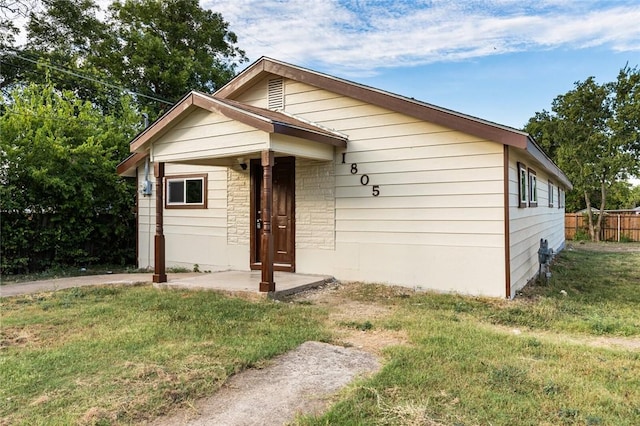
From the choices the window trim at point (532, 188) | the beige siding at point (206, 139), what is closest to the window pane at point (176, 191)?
the beige siding at point (206, 139)

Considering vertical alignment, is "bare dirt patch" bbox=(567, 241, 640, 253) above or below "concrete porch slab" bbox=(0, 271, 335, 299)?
below

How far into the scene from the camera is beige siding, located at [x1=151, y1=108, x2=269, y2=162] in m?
6.09

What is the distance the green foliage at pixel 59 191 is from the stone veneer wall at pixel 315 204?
5.30 m

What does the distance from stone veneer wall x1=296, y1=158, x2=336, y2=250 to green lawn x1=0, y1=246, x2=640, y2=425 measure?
1.52 m

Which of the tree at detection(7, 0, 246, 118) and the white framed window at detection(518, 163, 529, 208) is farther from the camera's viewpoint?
the tree at detection(7, 0, 246, 118)

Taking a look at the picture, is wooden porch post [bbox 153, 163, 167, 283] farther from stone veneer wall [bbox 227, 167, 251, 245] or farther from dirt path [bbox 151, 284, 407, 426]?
dirt path [bbox 151, 284, 407, 426]

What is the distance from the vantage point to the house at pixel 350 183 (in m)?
6.03

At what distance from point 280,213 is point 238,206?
3.28 ft

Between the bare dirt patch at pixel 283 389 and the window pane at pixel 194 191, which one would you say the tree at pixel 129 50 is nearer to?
the window pane at pixel 194 191

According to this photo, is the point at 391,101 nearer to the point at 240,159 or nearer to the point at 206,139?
the point at 206,139

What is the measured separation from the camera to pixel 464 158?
6215mm

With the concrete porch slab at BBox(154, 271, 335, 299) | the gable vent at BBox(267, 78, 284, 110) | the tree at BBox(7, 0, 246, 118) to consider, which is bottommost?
the concrete porch slab at BBox(154, 271, 335, 299)

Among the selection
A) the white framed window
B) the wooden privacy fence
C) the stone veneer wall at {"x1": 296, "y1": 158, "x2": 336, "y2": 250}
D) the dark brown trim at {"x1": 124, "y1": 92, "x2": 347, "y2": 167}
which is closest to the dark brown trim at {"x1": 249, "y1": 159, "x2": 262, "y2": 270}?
the stone veneer wall at {"x1": 296, "y1": 158, "x2": 336, "y2": 250}

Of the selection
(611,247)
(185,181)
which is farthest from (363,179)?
(611,247)
